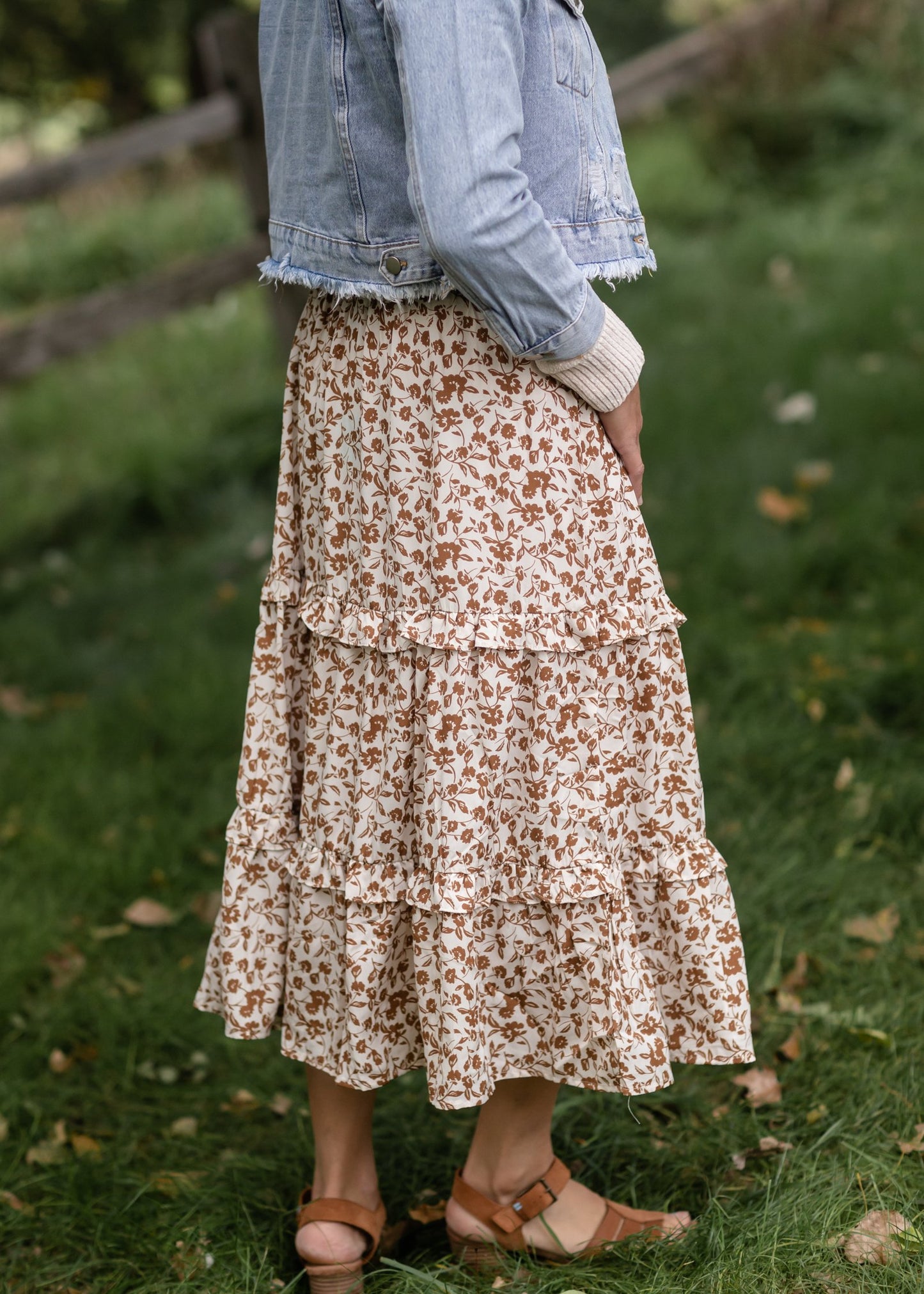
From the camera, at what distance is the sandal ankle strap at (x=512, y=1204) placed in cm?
188

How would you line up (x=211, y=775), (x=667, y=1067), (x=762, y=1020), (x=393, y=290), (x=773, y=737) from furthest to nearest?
(x=211, y=775) < (x=773, y=737) < (x=762, y=1020) < (x=667, y=1067) < (x=393, y=290)

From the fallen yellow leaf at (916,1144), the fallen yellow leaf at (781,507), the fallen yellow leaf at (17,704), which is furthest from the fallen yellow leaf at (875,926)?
the fallen yellow leaf at (17,704)

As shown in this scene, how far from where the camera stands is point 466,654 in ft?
5.26

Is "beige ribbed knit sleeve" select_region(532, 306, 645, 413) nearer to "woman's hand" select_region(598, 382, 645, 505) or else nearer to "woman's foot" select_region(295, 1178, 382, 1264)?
"woman's hand" select_region(598, 382, 645, 505)

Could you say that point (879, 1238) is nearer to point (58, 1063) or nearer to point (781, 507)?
point (58, 1063)

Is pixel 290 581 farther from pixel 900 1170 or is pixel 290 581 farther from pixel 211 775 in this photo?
pixel 211 775

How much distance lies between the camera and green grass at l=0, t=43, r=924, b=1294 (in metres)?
2.04

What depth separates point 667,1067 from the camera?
173cm

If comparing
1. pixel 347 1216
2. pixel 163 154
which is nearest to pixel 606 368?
pixel 347 1216

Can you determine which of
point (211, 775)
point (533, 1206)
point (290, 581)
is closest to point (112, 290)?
point (211, 775)

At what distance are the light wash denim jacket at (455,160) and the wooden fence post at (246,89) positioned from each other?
2.77 metres

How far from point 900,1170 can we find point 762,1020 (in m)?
0.51

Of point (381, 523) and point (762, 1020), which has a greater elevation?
point (381, 523)

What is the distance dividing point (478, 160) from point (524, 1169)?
54.0 inches
